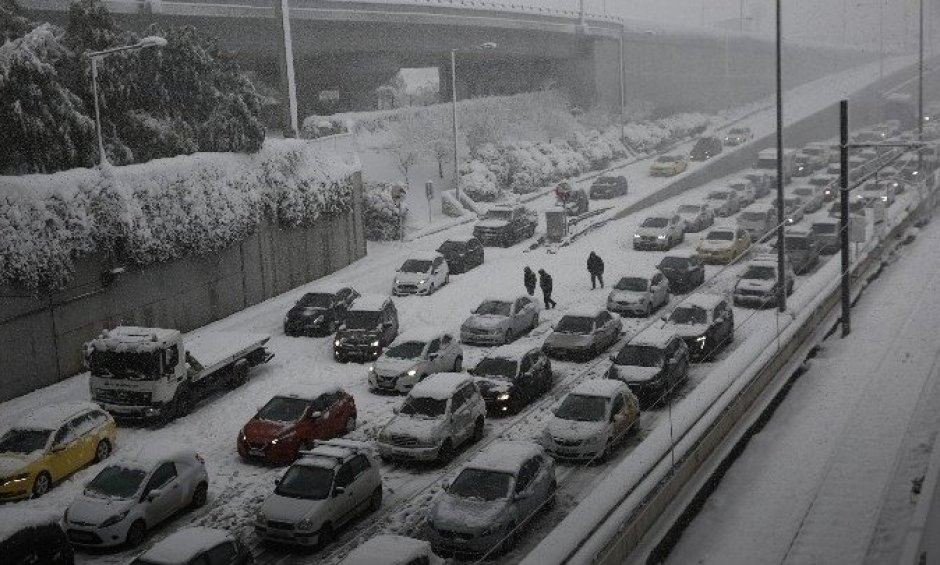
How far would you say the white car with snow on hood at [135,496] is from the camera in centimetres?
1858

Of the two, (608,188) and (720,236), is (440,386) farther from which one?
(608,188)

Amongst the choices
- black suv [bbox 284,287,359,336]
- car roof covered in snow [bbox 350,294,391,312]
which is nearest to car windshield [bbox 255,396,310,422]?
car roof covered in snow [bbox 350,294,391,312]

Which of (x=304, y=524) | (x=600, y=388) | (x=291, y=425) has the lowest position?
(x=304, y=524)

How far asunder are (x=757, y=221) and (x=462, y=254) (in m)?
14.5

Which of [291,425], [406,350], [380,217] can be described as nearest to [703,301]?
[406,350]

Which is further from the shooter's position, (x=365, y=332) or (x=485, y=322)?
(x=485, y=322)

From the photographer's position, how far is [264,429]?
23016mm

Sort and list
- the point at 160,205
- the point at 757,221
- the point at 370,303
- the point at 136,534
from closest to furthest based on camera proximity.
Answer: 1. the point at 136,534
2. the point at 370,303
3. the point at 160,205
4. the point at 757,221

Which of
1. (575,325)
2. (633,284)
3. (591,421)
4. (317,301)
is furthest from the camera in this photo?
(633,284)

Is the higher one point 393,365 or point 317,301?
point 317,301

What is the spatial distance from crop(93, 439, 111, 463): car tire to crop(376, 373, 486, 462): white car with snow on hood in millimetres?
6169

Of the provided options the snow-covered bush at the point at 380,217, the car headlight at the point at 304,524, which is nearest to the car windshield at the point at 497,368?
the car headlight at the point at 304,524

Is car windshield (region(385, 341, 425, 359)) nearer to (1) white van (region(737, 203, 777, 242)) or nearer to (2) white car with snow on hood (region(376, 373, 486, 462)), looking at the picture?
(2) white car with snow on hood (region(376, 373, 486, 462))

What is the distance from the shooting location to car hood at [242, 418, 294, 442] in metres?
22.8
